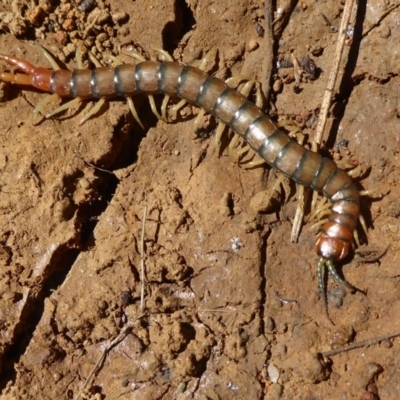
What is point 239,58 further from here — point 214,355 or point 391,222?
point 214,355

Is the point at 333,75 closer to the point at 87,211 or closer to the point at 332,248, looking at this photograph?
the point at 332,248

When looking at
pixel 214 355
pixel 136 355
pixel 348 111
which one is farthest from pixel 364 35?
pixel 136 355

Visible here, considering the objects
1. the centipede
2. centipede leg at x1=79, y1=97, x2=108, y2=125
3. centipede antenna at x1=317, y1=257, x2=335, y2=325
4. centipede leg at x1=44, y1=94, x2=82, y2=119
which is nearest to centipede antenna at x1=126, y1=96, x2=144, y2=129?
the centipede

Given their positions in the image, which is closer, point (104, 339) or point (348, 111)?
point (104, 339)

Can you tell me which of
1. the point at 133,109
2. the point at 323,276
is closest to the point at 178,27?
the point at 133,109

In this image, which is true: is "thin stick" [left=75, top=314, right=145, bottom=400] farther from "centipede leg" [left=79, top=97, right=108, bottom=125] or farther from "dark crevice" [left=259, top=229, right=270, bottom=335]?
"centipede leg" [left=79, top=97, right=108, bottom=125]
